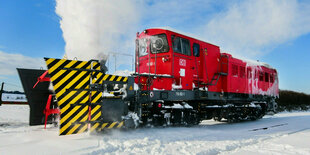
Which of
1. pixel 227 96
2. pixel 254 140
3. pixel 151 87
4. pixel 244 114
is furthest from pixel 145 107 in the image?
pixel 244 114

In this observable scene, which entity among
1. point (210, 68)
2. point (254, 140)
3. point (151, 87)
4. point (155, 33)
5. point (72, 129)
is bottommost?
point (254, 140)

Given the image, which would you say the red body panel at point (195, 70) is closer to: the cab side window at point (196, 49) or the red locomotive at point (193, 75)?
the red locomotive at point (193, 75)

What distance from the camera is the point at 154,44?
7.64 metres

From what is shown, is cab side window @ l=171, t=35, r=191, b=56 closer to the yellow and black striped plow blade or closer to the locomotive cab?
the locomotive cab

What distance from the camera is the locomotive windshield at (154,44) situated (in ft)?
24.3

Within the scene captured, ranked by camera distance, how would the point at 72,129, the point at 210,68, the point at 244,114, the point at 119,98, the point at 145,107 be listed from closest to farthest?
the point at 72,129 < the point at 119,98 < the point at 145,107 < the point at 210,68 < the point at 244,114

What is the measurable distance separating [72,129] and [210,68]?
5966 millimetres

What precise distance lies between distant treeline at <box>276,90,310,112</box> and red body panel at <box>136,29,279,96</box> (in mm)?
17520

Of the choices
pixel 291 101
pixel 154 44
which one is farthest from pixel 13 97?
pixel 291 101

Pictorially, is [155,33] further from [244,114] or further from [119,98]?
[244,114]

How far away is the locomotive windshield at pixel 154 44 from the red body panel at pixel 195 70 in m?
0.07

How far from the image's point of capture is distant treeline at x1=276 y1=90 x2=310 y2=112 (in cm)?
2639

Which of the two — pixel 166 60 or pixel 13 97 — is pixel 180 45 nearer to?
pixel 166 60

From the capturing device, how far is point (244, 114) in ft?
38.7
